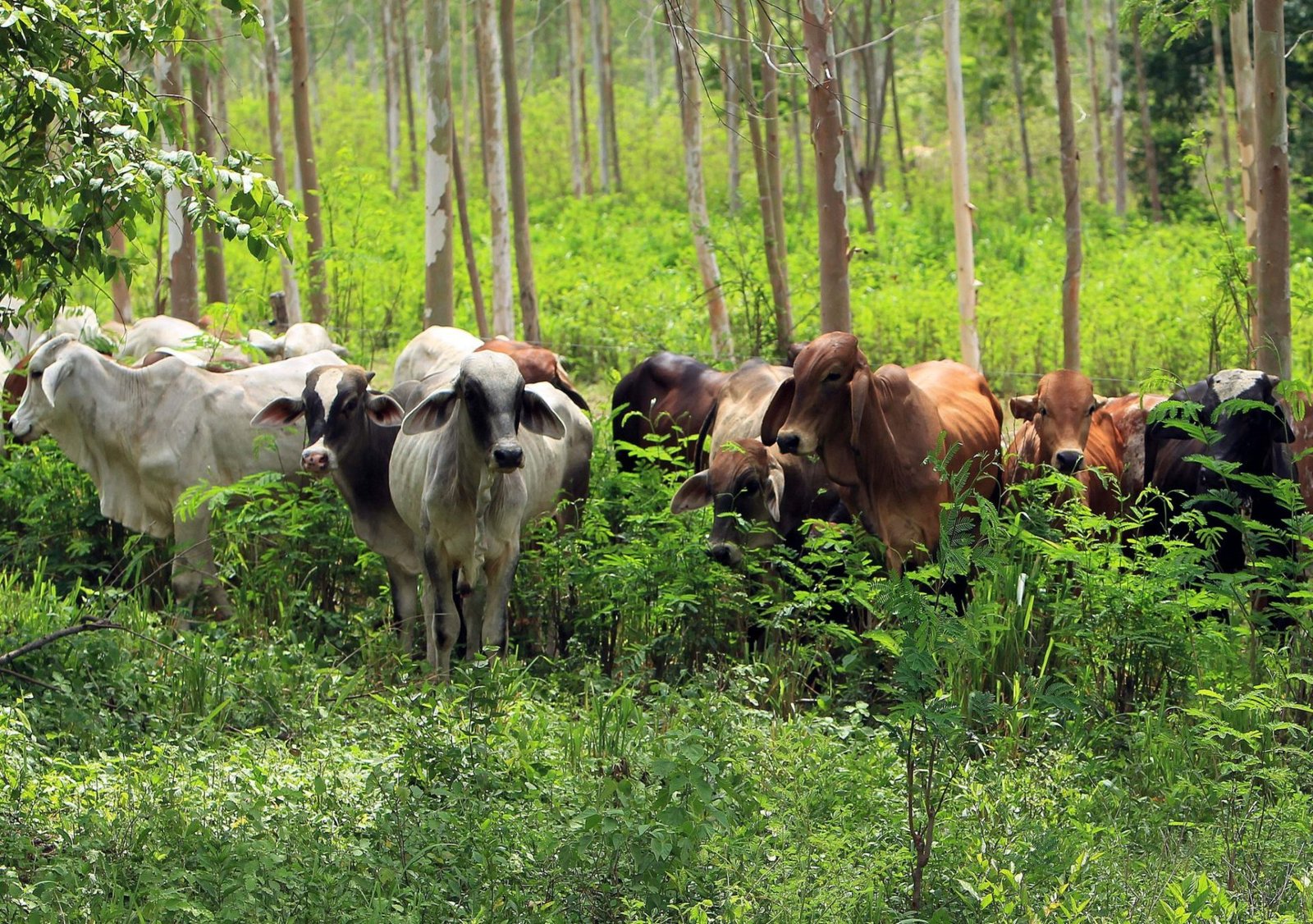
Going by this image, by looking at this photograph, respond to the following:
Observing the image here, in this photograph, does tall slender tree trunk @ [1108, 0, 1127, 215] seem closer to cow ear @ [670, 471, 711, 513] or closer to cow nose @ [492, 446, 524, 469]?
cow ear @ [670, 471, 711, 513]

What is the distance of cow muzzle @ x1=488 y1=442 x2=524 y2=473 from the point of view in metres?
6.60

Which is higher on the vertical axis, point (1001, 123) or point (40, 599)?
point (1001, 123)

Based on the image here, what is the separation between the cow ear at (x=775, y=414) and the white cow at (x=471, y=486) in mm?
985

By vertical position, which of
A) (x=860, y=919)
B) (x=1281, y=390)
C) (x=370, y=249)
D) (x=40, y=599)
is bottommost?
(x=860, y=919)

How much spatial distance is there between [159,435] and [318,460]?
5.81 ft

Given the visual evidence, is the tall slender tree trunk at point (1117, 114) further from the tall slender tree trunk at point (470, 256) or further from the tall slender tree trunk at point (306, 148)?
the tall slender tree trunk at point (306, 148)

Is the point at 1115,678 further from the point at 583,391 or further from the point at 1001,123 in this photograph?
the point at 1001,123

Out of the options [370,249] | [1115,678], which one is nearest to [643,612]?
[1115,678]

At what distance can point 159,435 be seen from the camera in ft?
28.7

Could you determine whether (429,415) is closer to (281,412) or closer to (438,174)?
(281,412)

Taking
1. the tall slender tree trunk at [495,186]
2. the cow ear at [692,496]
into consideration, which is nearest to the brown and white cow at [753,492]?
the cow ear at [692,496]

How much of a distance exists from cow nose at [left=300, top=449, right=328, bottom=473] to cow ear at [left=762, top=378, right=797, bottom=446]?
222 cm

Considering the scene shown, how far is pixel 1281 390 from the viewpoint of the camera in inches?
238

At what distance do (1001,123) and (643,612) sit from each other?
3532cm
